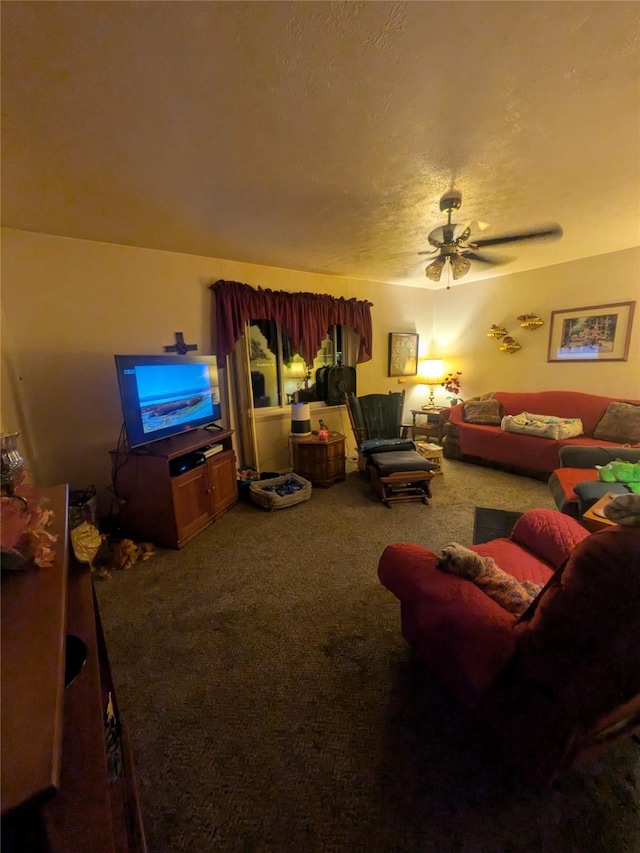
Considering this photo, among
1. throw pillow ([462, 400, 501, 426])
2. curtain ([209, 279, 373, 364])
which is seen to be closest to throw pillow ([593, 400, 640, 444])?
throw pillow ([462, 400, 501, 426])

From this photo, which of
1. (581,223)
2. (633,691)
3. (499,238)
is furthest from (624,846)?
(581,223)

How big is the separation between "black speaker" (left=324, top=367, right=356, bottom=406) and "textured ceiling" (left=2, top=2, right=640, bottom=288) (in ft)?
6.30

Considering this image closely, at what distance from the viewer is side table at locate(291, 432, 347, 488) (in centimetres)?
344

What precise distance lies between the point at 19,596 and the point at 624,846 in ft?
5.78

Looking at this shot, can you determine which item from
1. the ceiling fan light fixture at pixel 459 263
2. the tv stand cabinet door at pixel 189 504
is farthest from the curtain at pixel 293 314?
the ceiling fan light fixture at pixel 459 263

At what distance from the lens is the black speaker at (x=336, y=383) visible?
413 cm

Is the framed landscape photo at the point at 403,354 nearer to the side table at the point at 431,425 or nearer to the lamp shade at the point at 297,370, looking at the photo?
the side table at the point at 431,425

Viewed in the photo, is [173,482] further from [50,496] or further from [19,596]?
[19,596]

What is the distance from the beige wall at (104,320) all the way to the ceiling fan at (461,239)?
6.29 feet

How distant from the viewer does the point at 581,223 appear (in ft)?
8.95

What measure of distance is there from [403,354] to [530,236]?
9.31 feet

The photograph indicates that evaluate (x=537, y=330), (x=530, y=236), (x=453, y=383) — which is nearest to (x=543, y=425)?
(x=537, y=330)

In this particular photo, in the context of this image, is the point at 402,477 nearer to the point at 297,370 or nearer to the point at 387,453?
the point at 387,453

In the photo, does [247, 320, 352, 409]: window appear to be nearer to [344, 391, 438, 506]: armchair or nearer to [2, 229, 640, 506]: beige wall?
[2, 229, 640, 506]: beige wall
